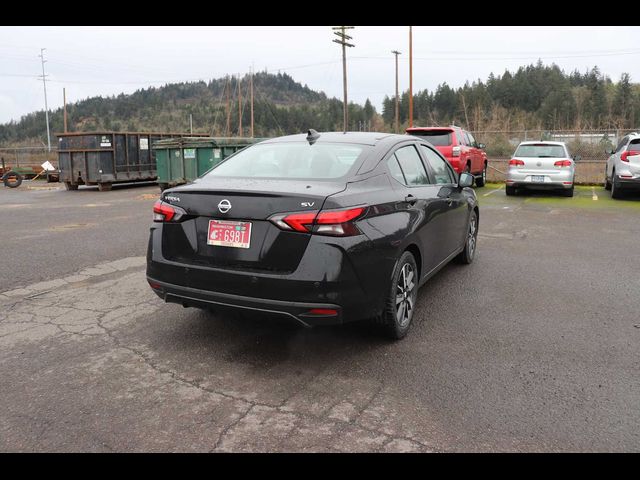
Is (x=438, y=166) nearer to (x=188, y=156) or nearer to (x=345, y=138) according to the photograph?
(x=345, y=138)

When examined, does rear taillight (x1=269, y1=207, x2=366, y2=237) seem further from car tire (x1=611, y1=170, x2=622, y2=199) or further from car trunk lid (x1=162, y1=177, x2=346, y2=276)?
car tire (x1=611, y1=170, x2=622, y2=199)

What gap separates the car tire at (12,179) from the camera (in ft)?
69.9

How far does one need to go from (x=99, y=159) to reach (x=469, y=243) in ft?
50.2

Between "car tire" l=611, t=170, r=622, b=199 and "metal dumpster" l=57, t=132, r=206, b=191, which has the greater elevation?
"metal dumpster" l=57, t=132, r=206, b=191

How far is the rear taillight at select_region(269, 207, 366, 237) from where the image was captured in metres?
3.37

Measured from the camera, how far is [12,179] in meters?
22.0

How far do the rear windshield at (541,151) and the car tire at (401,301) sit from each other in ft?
35.7

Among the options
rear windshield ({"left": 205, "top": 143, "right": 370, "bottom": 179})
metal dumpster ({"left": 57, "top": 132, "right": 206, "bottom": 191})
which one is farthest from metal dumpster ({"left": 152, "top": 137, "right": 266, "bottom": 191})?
rear windshield ({"left": 205, "top": 143, "right": 370, "bottom": 179})

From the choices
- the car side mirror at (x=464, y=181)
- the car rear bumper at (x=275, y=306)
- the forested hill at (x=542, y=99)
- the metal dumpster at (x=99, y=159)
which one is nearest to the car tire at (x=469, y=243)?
the car side mirror at (x=464, y=181)

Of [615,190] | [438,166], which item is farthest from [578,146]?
[438,166]

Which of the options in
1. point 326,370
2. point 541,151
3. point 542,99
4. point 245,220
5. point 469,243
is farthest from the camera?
point 542,99

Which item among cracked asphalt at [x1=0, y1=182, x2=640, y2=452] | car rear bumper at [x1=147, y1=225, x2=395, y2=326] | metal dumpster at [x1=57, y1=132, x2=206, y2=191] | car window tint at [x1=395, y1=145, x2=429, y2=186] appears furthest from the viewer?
metal dumpster at [x1=57, y1=132, x2=206, y2=191]

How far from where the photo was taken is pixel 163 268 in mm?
3816
